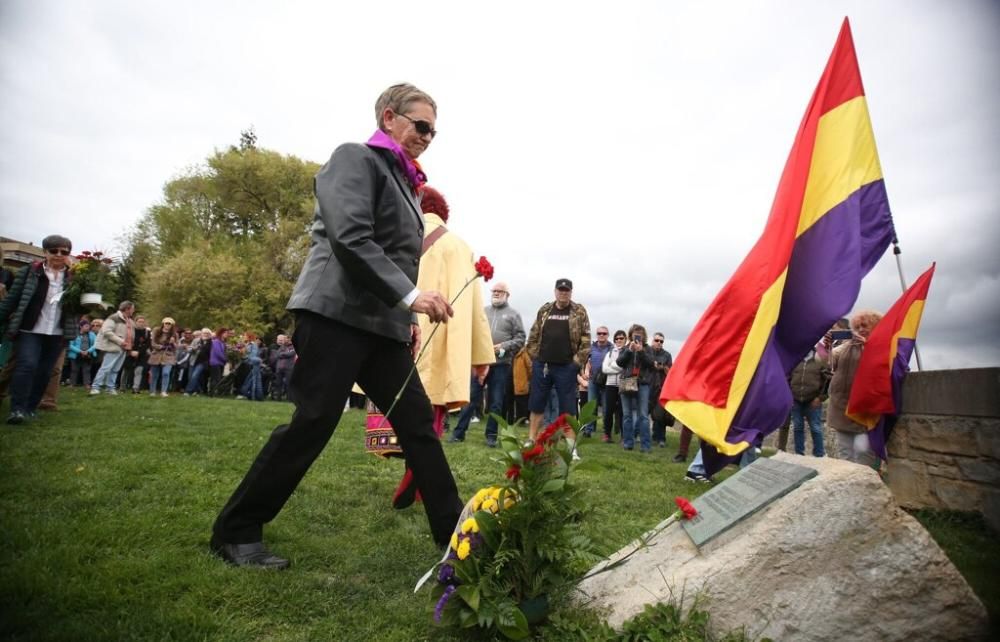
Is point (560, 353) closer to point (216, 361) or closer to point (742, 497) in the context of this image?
point (742, 497)

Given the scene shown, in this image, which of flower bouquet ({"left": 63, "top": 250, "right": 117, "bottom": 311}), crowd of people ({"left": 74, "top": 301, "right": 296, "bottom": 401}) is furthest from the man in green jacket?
crowd of people ({"left": 74, "top": 301, "right": 296, "bottom": 401})

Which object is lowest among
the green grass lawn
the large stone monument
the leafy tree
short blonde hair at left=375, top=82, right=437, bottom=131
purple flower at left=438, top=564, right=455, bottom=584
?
the green grass lawn

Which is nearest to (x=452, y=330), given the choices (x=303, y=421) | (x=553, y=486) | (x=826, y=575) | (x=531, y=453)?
(x=303, y=421)

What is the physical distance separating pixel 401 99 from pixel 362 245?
99 cm

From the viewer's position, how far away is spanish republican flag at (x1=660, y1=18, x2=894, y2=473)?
3975mm

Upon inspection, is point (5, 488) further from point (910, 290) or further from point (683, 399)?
point (910, 290)

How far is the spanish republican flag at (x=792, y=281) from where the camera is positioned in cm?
397

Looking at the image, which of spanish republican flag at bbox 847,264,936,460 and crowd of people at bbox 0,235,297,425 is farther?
crowd of people at bbox 0,235,297,425

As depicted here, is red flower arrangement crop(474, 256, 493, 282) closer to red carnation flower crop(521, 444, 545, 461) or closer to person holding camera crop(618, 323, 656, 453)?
red carnation flower crop(521, 444, 545, 461)

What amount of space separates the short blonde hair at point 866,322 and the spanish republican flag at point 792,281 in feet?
7.11

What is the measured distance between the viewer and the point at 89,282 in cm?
688

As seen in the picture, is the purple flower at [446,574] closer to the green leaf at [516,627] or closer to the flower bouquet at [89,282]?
the green leaf at [516,627]

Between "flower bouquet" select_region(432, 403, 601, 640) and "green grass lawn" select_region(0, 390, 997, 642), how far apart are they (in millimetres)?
138

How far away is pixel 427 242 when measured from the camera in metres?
4.27
